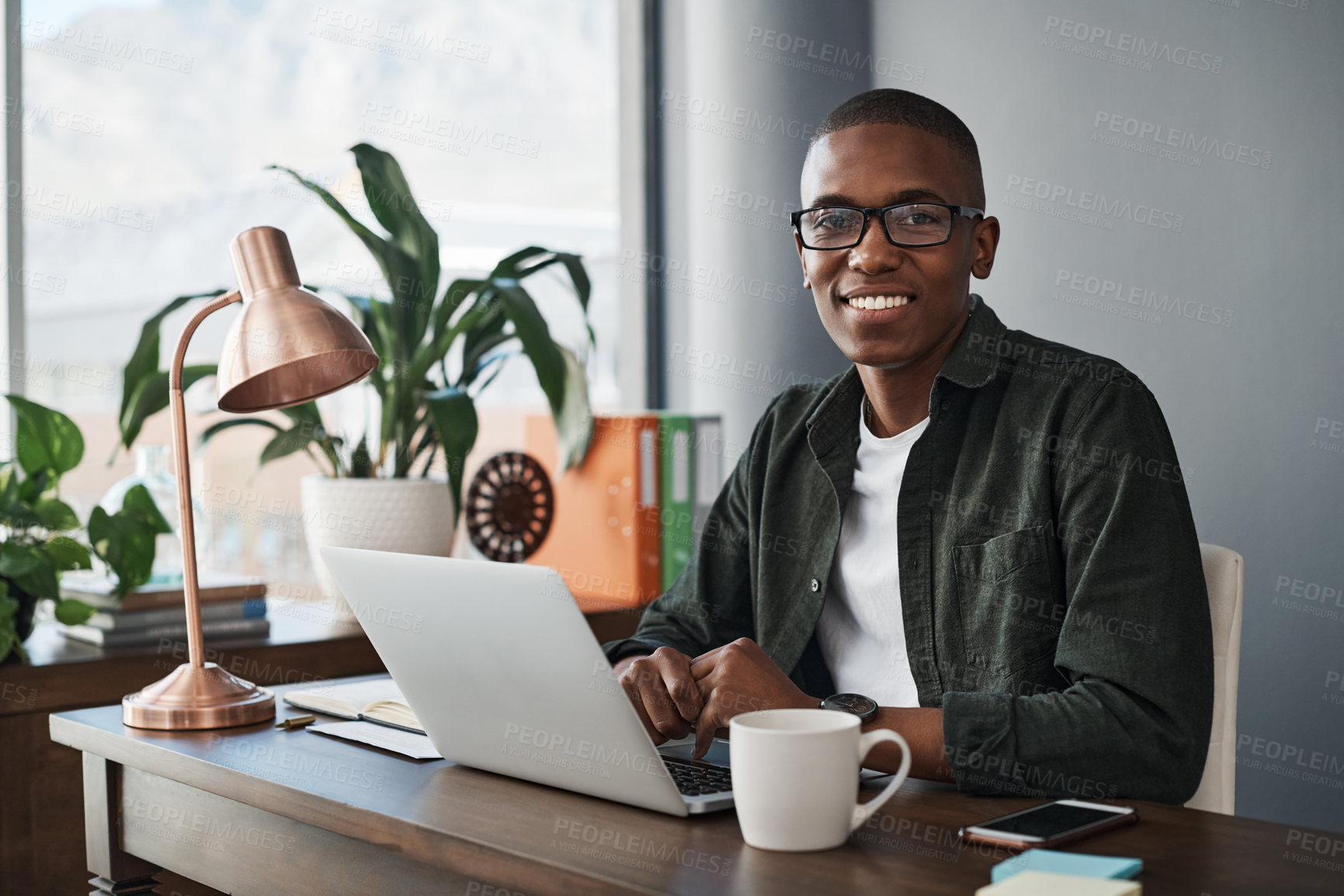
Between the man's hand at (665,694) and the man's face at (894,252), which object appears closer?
the man's hand at (665,694)

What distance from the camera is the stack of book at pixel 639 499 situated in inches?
104

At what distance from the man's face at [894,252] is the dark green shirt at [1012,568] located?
6 cm

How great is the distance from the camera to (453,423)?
7.52 ft

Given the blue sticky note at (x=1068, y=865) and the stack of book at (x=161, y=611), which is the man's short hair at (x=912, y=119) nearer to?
the blue sticky note at (x=1068, y=865)

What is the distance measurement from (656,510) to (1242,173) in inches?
50.6

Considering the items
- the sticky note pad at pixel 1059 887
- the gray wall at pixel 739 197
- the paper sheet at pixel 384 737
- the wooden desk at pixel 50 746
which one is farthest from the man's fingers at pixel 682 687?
the gray wall at pixel 739 197

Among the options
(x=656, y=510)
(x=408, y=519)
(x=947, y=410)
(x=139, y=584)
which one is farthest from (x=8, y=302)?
(x=947, y=410)

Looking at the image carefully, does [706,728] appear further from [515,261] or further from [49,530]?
[515,261]

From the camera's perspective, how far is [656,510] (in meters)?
2.65

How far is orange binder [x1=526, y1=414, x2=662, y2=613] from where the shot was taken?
265 cm

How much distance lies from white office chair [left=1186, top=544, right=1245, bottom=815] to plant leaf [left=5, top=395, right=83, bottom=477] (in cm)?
174

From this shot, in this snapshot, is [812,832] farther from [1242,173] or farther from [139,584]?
[1242,173]

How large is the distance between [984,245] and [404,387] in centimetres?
118

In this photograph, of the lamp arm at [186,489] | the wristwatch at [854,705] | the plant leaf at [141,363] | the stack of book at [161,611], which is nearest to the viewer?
the wristwatch at [854,705]
